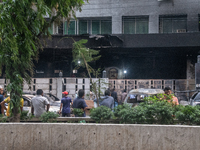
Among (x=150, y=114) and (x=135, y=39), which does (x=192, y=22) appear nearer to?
(x=135, y=39)

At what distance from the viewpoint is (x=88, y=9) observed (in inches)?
889

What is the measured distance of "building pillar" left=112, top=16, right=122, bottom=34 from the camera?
22.2 metres

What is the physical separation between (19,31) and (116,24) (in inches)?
681

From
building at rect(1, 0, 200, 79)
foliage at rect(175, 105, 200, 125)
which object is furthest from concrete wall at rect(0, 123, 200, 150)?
building at rect(1, 0, 200, 79)

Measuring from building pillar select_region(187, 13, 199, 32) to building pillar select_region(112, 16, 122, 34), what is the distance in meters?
A: 5.96

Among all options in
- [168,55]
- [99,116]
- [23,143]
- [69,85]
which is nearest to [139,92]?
[99,116]

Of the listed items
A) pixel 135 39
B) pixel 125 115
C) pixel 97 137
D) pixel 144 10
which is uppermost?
pixel 144 10

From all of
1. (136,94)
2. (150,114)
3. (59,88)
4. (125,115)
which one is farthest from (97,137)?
(59,88)

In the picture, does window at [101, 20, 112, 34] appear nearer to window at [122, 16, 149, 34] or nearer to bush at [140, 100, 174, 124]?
window at [122, 16, 149, 34]

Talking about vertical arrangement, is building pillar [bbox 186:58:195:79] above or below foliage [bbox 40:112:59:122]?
above

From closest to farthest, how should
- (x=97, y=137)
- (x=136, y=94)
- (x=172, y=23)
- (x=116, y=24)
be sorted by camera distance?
(x=97, y=137)
(x=136, y=94)
(x=172, y=23)
(x=116, y=24)

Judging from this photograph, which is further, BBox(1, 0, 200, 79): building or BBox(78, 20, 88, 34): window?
BBox(78, 20, 88, 34): window

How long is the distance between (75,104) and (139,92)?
3699 millimetres

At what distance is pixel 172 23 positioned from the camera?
2205 centimetres
